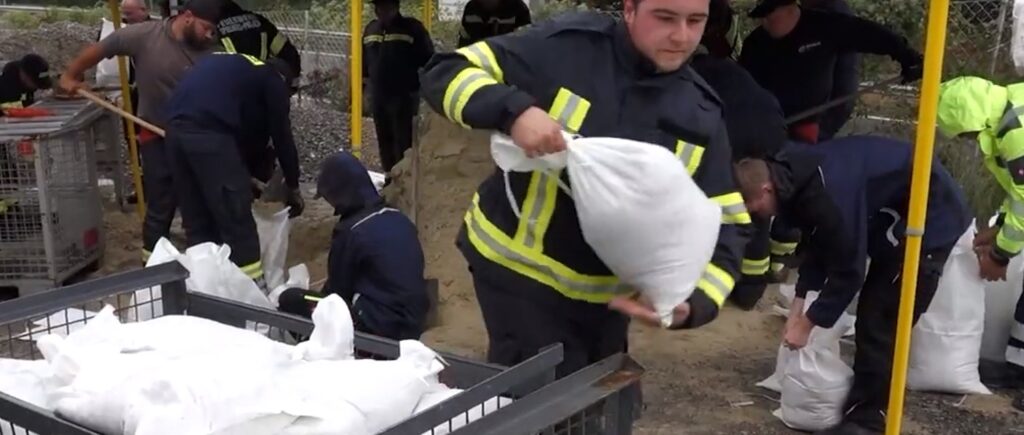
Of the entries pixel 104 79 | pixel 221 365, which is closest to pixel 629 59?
pixel 221 365

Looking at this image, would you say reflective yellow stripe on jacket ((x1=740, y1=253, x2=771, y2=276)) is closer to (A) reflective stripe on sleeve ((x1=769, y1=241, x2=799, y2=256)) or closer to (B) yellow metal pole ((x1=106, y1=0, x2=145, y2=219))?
(A) reflective stripe on sleeve ((x1=769, y1=241, x2=799, y2=256))

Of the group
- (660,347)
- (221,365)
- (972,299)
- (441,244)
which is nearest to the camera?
(221,365)

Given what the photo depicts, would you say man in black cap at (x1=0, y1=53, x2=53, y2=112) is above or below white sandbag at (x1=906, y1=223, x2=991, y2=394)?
above

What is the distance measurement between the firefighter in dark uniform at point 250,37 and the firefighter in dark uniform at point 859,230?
3239mm

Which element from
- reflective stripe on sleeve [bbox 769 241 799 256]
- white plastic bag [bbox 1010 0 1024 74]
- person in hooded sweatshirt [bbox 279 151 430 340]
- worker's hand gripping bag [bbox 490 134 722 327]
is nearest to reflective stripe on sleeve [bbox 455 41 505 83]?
worker's hand gripping bag [bbox 490 134 722 327]

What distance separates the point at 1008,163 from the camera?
3.60 metres

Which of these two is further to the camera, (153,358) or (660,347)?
(660,347)

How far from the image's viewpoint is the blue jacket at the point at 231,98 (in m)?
4.42

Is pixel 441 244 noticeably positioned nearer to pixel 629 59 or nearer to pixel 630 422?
pixel 629 59

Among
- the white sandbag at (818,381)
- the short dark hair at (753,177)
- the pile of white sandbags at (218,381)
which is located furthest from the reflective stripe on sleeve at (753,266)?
the pile of white sandbags at (218,381)

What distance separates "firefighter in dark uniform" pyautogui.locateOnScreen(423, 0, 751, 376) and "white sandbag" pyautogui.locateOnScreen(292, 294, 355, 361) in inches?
19.7

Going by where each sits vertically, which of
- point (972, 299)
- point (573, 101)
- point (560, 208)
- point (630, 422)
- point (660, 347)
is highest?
point (573, 101)

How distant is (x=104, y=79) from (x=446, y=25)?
635 centimetres

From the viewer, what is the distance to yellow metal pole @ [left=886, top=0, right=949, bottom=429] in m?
2.97
